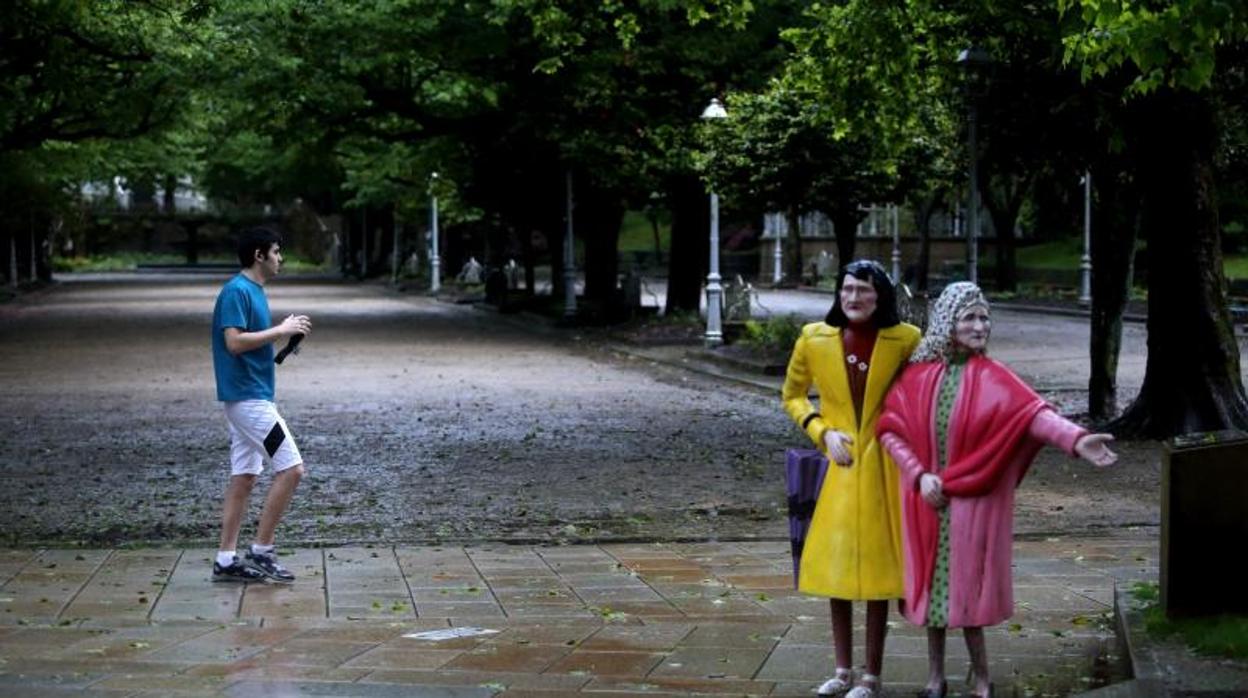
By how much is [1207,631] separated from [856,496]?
4.93 feet

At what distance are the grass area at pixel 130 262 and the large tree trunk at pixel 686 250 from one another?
53246mm

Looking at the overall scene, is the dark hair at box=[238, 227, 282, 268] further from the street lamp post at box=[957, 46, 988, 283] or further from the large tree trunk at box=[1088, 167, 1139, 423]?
the large tree trunk at box=[1088, 167, 1139, 423]

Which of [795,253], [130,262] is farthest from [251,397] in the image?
[130,262]

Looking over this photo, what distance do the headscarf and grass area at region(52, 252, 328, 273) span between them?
260 feet

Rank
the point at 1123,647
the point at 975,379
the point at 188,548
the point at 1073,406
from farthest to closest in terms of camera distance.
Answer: the point at 1073,406
the point at 188,548
the point at 1123,647
the point at 975,379

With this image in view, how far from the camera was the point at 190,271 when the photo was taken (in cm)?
8775

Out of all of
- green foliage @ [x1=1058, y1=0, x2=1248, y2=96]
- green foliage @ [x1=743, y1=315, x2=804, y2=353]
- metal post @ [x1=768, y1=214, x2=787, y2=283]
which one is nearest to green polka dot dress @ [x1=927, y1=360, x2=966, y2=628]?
green foliage @ [x1=1058, y1=0, x2=1248, y2=96]

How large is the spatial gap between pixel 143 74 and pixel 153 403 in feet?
51.0

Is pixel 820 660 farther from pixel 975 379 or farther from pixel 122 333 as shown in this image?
pixel 122 333

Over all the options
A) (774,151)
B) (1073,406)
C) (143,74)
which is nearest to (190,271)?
(143,74)

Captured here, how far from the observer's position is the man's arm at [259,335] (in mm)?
8883

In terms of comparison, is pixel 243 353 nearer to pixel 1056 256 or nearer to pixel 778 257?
pixel 778 257

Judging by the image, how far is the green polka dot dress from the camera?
20.0ft

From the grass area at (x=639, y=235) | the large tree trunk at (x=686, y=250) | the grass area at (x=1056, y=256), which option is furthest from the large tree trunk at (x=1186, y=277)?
the grass area at (x=639, y=235)
